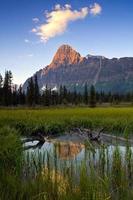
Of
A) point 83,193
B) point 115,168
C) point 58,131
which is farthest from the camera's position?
point 58,131

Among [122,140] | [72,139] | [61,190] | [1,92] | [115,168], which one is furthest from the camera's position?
[1,92]

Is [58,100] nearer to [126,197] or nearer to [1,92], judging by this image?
[1,92]

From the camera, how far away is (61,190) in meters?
7.79

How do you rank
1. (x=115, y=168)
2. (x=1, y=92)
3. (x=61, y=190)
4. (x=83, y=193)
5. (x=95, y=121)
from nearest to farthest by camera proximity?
(x=83, y=193), (x=61, y=190), (x=115, y=168), (x=95, y=121), (x=1, y=92)

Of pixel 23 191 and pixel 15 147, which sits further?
pixel 15 147

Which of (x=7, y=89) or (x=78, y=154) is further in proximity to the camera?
(x=7, y=89)

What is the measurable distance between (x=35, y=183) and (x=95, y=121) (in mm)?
21869

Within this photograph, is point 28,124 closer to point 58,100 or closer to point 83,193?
point 83,193

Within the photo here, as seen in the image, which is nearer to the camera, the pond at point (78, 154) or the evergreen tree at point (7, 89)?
the pond at point (78, 154)

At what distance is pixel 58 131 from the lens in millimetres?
26188

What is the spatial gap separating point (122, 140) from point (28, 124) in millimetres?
10065

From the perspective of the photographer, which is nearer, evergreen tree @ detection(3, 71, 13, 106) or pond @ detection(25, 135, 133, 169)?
pond @ detection(25, 135, 133, 169)

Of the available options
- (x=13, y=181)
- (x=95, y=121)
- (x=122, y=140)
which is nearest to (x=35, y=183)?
(x=13, y=181)

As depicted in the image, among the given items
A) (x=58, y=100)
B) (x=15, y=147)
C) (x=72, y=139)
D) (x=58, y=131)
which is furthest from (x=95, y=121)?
(x=58, y=100)
